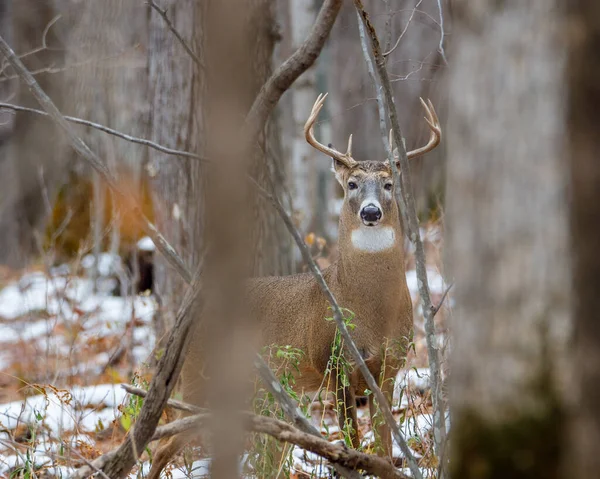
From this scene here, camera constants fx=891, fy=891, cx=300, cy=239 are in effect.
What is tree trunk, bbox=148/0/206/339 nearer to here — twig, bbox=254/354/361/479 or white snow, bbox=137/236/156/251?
twig, bbox=254/354/361/479

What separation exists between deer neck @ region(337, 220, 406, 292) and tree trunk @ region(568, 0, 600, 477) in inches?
114

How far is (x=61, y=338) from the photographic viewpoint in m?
8.96

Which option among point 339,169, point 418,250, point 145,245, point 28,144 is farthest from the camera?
point 28,144

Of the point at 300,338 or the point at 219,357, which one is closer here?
the point at 219,357

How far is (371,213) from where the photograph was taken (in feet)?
16.9

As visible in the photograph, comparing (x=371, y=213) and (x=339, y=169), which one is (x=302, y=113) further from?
(x=371, y=213)

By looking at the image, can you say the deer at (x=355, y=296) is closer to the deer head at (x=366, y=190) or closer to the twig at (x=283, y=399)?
the deer head at (x=366, y=190)

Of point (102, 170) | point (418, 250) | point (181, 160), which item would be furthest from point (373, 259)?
point (102, 170)

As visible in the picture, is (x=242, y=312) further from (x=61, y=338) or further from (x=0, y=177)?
(x=0, y=177)

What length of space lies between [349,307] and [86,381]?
2.37 m

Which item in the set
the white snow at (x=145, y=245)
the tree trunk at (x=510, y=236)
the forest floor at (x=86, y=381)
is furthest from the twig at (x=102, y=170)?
the white snow at (x=145, y=245)

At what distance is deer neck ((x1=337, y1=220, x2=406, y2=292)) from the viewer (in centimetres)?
519

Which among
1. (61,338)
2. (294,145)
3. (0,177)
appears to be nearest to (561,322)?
(61,338)

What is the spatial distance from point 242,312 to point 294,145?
8.85 metres
